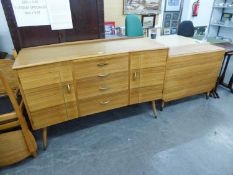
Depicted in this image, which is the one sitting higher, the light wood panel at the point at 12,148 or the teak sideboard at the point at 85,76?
the teak sideboard at the point at 85,76

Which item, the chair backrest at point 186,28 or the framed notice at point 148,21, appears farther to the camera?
the framed notice at point 148,21

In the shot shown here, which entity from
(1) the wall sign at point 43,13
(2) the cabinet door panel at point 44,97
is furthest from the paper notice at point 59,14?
(2) the cabinet door panel at point 44,97

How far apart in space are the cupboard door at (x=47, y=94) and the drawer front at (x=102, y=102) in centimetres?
10

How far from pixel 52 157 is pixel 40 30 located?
1.28 m

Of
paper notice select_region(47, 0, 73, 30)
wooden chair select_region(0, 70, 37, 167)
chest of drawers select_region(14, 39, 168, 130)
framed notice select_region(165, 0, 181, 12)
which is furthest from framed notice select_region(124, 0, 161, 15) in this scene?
wooden chair select_region(0, 70, 37, 167)

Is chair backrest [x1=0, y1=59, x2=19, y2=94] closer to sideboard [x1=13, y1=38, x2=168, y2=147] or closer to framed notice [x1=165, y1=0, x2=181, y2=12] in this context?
sideboard [x1=13, y1=38, x2=168, y2=147]

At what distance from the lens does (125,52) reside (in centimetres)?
167

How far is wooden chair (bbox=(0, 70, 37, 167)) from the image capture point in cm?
141

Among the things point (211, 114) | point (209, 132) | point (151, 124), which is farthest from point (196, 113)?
point (151, 124)

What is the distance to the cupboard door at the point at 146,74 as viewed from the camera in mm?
1771

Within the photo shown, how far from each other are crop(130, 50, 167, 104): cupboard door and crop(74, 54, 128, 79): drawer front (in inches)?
4.2

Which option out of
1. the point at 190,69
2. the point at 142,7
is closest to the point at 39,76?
the point at 190,69

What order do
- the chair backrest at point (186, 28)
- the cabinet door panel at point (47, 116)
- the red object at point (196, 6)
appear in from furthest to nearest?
1. the red object at point (196, 6)
2. the chair backrest at point (186, 28)
3. the cabinet door panel at point (47, 116)

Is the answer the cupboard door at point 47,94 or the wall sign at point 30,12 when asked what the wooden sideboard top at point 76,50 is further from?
the wall sign at point 30,12
